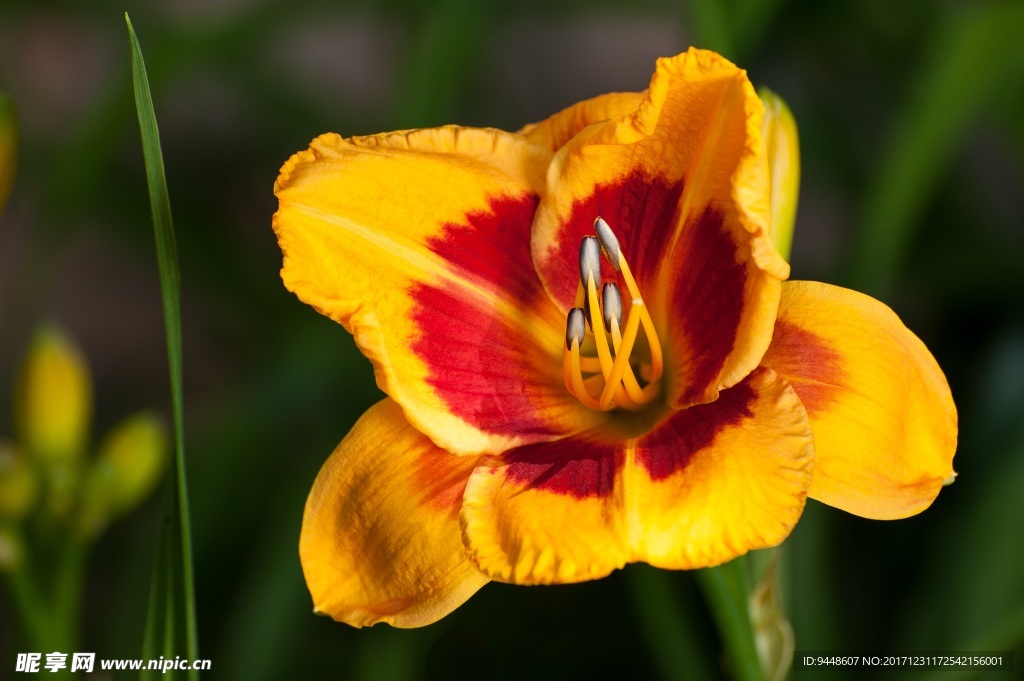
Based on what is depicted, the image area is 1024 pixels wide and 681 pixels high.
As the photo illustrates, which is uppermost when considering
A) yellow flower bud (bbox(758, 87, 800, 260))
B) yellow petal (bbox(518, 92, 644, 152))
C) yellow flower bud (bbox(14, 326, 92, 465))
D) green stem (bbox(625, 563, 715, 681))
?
yellow petal (bbox(518, 92, 644, 152))

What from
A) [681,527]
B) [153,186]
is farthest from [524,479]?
[153,186]

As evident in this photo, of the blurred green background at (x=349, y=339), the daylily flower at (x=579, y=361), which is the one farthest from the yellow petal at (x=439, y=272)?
the blurred green background at (x=349, y=339)

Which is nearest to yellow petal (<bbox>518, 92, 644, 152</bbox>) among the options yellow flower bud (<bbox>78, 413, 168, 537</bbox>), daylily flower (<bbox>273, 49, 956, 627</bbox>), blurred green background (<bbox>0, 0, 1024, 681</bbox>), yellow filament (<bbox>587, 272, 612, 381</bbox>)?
daylily flower (<bbox>273, 49, 956, 627</bbox>)

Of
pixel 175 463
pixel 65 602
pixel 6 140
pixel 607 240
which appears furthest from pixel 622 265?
pixel 65 602

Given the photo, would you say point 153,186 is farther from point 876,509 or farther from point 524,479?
point 876,509

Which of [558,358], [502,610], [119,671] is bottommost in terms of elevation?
[502,610]

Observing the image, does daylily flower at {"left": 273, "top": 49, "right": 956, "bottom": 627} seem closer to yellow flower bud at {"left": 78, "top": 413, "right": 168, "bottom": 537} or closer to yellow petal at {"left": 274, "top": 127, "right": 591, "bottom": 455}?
yellow petal at {"left": 274, "top": 127, "right": 591, "bottom": 455}

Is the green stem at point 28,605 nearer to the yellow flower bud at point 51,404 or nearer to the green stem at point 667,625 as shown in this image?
the yellow flower bud at point 51,404
